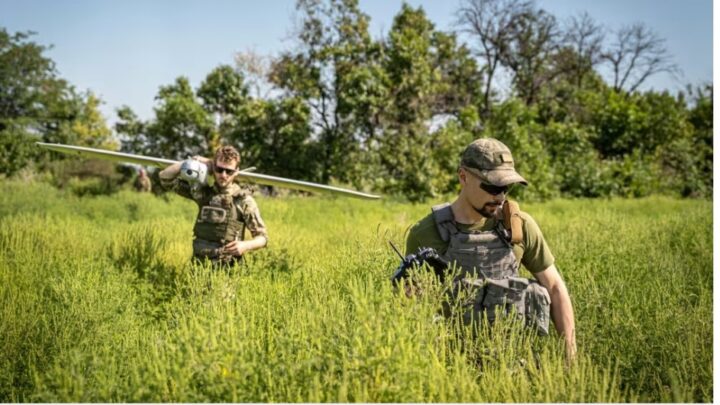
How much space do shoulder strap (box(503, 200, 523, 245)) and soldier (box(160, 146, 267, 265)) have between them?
264cm

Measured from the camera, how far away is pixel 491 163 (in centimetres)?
337

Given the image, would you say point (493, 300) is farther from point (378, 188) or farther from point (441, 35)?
point (441, 35)

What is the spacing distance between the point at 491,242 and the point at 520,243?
15 cm

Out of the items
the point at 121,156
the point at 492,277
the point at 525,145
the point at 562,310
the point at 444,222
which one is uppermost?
the point at 525,145

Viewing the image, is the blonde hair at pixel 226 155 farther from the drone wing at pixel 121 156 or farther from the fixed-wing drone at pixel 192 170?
the drone wing at pixel 121 156

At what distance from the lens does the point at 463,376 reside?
2.94 metres

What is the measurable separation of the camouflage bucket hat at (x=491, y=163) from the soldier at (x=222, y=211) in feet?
8.46

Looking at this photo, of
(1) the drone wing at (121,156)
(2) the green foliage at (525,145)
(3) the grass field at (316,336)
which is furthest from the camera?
(2) the green foliage at (525,145)

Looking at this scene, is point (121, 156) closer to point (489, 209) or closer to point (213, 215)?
point (213, 215)

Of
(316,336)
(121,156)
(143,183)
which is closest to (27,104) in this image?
(143,183)

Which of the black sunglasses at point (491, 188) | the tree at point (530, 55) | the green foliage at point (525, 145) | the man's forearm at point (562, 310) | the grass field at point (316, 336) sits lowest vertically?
the grass field at point (316, 336)

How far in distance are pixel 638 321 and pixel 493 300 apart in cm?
140

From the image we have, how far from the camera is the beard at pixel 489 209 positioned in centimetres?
342

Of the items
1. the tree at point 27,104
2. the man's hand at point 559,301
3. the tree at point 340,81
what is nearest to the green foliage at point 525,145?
the tree at point 340,81
